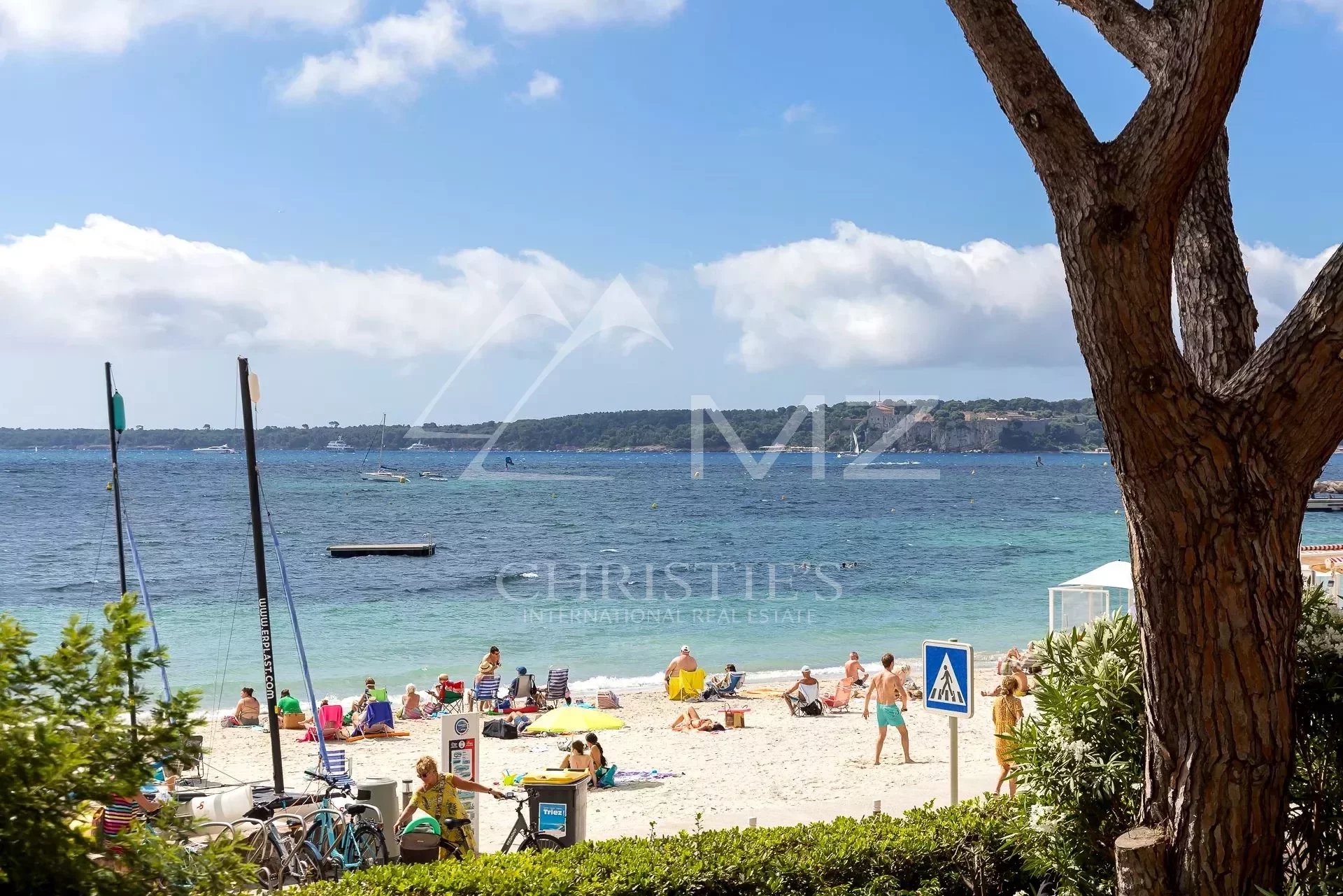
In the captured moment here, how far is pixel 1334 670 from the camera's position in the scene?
15.3 ft

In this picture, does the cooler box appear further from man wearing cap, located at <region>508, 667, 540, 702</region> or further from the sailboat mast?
man wearing cap, located at <region>508, 667, 540, 702</region>

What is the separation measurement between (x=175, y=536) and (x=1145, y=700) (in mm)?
71996

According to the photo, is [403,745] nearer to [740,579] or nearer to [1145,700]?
[1145,700]

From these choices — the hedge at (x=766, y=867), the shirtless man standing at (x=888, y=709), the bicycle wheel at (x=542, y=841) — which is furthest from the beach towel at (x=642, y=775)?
the hedge at (x=766, y=867)

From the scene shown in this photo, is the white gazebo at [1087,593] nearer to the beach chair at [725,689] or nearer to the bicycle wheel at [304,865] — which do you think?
the beach chair at [725,689]

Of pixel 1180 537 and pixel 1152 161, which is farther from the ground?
pixel 1152 161

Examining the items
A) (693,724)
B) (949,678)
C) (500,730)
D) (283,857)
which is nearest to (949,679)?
(949,678)

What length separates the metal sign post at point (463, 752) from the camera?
9.33 metres

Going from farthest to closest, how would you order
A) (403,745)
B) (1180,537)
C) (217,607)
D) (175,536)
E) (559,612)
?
(175,536) < (217,607) < (559,612) < (403,745) < (1180,537)

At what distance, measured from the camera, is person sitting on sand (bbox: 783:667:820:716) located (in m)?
19.4

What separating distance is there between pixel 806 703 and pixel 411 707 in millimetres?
7228

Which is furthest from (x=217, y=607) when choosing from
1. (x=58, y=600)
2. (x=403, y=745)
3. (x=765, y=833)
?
(x=765, y=833)

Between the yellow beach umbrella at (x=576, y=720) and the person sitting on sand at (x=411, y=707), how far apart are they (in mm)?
8437

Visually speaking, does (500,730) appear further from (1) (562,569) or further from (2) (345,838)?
(1) (562,569)
